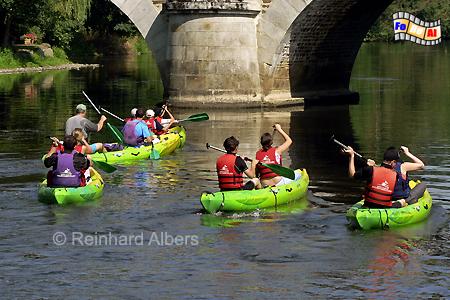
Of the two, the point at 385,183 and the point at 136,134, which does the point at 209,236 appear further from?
the point at 136,134

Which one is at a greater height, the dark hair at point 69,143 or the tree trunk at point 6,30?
the tree trunk at point 6,30

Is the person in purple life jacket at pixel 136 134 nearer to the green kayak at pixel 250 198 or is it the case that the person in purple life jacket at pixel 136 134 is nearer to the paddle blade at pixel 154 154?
the paddle blade at pixel 154 154

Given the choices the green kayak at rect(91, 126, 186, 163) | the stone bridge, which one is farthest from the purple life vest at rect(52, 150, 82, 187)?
the stone bridge

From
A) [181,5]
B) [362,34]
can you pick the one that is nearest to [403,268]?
[181,5]

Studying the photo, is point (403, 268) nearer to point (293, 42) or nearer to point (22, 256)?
point (22, 256)

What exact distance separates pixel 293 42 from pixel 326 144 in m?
11.0

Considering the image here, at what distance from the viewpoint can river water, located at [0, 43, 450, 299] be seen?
50.1 feet

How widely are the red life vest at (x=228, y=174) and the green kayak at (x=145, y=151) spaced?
5.77 metres

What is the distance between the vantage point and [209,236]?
59.2ft

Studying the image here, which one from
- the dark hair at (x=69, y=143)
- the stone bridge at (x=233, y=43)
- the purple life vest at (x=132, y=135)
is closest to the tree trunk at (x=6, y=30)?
the stone bridge at (x=233, y=43)

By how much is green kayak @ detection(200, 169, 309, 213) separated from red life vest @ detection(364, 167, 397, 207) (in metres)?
2.10

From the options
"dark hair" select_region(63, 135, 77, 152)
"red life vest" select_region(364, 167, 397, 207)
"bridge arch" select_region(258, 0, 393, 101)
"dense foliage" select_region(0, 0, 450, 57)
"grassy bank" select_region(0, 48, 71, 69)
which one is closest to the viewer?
"red life vest" select_region(364, 167, 397, 207)

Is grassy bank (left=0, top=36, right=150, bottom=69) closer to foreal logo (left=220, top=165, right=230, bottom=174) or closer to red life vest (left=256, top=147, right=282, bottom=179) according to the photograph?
red life vest (left=256, top=147, right=282, bottom=179)

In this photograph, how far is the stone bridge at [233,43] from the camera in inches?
1507
